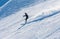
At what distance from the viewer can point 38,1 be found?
53.2m

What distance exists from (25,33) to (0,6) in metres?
27.7

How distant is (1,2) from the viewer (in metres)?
59.3

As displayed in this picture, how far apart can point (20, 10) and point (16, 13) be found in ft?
6.06

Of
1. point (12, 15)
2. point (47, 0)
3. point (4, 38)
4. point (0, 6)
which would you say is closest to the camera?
point (4, 38)

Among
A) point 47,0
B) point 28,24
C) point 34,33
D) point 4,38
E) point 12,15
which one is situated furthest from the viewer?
point 47,0

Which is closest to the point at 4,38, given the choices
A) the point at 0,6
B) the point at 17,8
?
the point at 17,8

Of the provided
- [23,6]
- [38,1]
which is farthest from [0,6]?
[38,1]

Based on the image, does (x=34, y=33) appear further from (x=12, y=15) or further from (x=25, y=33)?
(x=12, y=15)

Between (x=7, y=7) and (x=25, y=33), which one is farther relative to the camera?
(x=7, y=7)

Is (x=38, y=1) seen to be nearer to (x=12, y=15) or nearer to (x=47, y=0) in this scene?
(x=47, y=0)

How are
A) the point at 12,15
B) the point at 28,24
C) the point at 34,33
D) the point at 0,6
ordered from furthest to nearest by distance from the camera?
1. the point at 0,6
2. the point at 12,15
3. the point at 28,24
4. the point at 34,33

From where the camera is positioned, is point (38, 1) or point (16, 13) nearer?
point (16, 13)

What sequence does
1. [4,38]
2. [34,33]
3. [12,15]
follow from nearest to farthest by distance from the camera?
[34,33] → [4,38] → [12,15]

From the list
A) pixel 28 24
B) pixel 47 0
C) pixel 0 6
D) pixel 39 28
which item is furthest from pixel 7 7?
pixel 39 28
